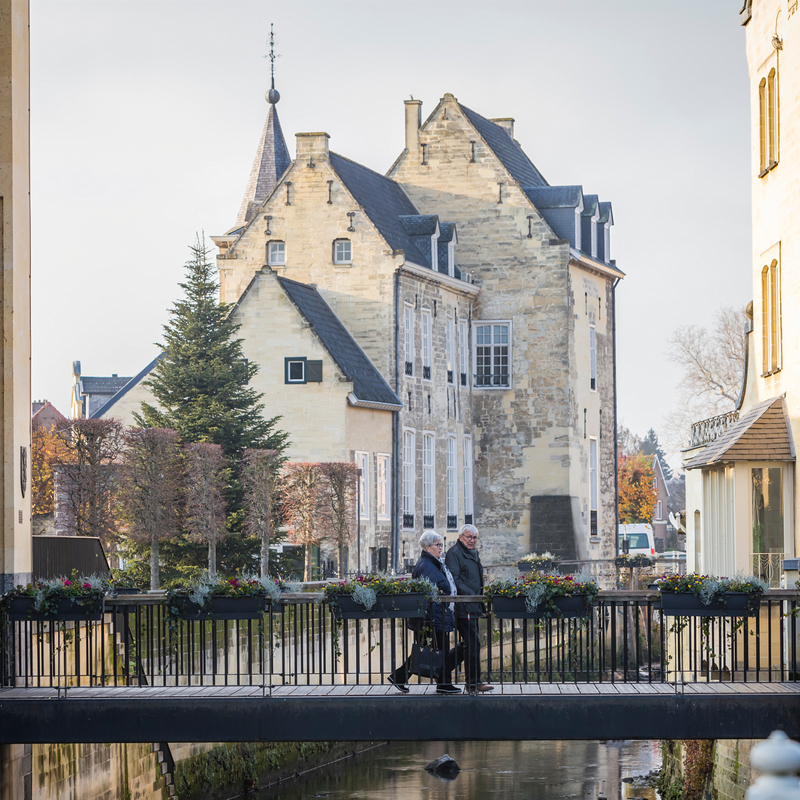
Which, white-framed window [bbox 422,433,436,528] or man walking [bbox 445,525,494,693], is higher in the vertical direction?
white-framed window [bbox 422,433,436,528]

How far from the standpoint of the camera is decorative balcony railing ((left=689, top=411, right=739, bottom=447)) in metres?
23.5

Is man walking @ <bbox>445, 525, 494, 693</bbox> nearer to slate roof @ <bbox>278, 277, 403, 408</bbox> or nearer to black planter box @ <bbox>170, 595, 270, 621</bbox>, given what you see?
black planter box @ <bbox>170, 595, 270, 621</bbox>

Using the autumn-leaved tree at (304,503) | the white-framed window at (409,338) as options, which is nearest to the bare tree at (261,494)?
the autumn-leaved tree at (304,503)

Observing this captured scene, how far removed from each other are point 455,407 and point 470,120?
9047mm

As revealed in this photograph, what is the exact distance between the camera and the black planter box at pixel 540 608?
13.3 metres

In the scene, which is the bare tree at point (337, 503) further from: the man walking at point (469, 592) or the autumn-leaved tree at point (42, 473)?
the autumn-leaved tree at point (42, 473)

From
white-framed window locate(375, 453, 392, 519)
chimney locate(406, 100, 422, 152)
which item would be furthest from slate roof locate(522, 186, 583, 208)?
white-framed window locate(375, 453, 392, 519)

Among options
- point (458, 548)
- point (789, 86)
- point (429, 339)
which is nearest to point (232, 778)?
point (458, 548)

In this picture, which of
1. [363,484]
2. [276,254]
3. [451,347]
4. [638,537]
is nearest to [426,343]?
[451,347]

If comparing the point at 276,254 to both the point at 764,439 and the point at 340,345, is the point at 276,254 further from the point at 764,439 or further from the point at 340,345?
the point at 764,439

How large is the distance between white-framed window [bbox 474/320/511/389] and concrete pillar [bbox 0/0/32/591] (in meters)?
27.1

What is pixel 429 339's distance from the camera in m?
39.9

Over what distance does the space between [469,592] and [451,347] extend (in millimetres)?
27904

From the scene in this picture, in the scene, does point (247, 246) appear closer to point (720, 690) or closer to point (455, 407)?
point (455, 407)
